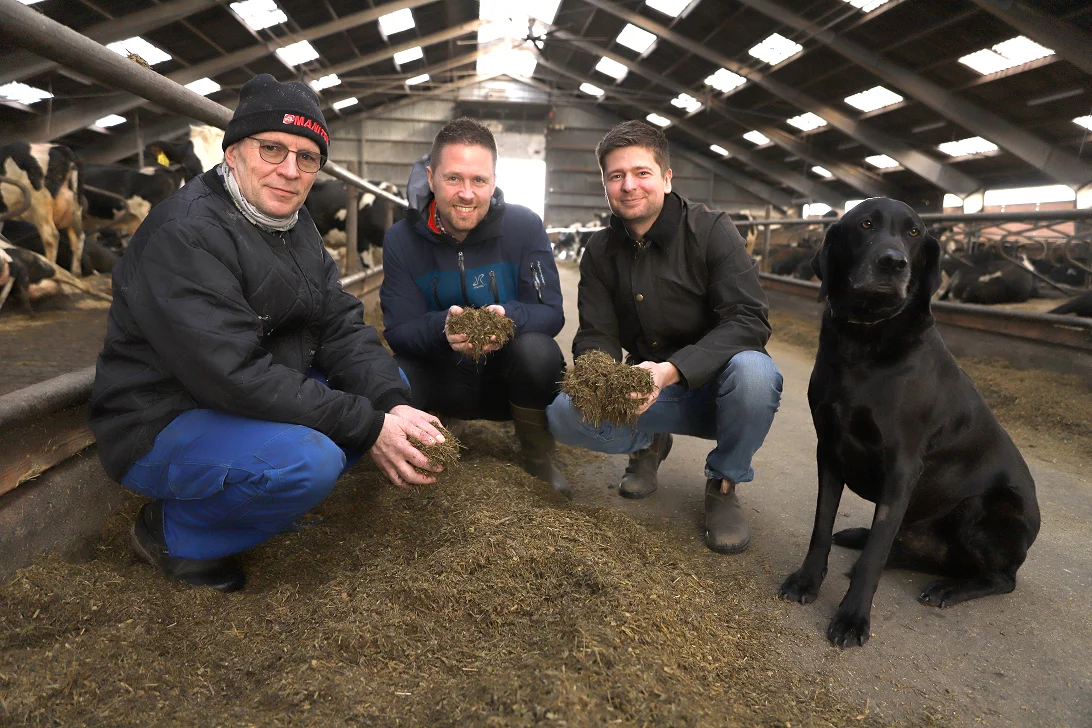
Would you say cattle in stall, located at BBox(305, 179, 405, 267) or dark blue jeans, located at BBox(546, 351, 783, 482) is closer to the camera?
dark blue jeans, located at BBox(546, 351, 783, 482)

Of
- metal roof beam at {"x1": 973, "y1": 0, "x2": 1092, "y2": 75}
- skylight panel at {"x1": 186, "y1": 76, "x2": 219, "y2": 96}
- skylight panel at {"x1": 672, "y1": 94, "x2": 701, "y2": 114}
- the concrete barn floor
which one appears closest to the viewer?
the concrete barn floor

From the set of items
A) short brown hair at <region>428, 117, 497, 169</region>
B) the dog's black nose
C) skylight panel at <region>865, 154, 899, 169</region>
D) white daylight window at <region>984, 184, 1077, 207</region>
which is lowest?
the dog's black nose

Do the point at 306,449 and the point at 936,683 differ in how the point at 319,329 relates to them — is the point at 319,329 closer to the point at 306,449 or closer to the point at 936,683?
the point at 306,449

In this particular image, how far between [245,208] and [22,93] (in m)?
12.1

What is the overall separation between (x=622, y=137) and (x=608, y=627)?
1.66 meters

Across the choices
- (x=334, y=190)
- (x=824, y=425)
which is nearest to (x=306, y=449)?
(x=824, y=425)

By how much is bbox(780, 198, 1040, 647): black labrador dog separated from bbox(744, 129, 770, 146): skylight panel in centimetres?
1853

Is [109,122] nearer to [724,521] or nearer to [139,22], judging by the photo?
[139,22]

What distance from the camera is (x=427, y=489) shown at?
2.46 meters

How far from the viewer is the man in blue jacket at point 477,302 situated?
2801 millimetres

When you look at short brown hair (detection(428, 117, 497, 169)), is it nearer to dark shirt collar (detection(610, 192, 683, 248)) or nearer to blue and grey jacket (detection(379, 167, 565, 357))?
blue and grey jacket (detection(379, 167, 565, 357))

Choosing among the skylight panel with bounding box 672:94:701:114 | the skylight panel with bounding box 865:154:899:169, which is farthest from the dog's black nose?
the skylight panel with bounding box 672:94:701:114

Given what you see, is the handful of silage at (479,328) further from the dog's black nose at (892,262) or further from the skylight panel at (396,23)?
the skylight panel at (396,23)

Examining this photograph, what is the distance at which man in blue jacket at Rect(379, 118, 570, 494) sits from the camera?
2.80 m
